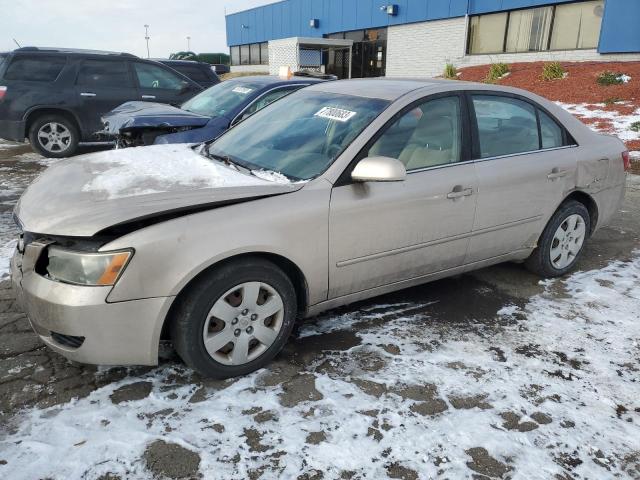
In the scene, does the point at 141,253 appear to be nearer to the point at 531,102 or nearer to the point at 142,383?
the point at 142,383

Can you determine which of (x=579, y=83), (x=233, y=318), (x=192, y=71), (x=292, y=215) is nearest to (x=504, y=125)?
(x=292, y=215)

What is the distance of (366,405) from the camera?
102 inches

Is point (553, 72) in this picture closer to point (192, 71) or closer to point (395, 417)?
point (192, 71)

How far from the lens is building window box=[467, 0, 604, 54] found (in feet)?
58.6

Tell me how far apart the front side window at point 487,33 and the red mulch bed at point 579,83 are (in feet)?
8.03

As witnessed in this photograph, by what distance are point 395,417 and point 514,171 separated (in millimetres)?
2046

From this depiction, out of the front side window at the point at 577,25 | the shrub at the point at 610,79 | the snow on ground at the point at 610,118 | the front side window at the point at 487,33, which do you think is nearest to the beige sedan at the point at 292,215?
the snow on ground at the point at 610,118

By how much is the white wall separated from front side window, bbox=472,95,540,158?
56.4 feet

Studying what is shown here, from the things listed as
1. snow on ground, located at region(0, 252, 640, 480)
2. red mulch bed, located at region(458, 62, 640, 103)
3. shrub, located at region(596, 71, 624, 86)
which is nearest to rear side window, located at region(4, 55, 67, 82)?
snow on ground, located at region(0, 252, 640, 480)

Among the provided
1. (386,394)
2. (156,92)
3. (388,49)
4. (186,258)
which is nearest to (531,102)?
(386,394)

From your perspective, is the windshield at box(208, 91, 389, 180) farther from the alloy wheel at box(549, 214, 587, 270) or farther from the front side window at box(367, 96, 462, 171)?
the alloy wheel at box(549, 214, 587, 270)

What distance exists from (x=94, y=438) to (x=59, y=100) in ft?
24.8

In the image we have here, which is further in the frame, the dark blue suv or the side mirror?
the dark blue suv

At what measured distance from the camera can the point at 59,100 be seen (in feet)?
27.5
